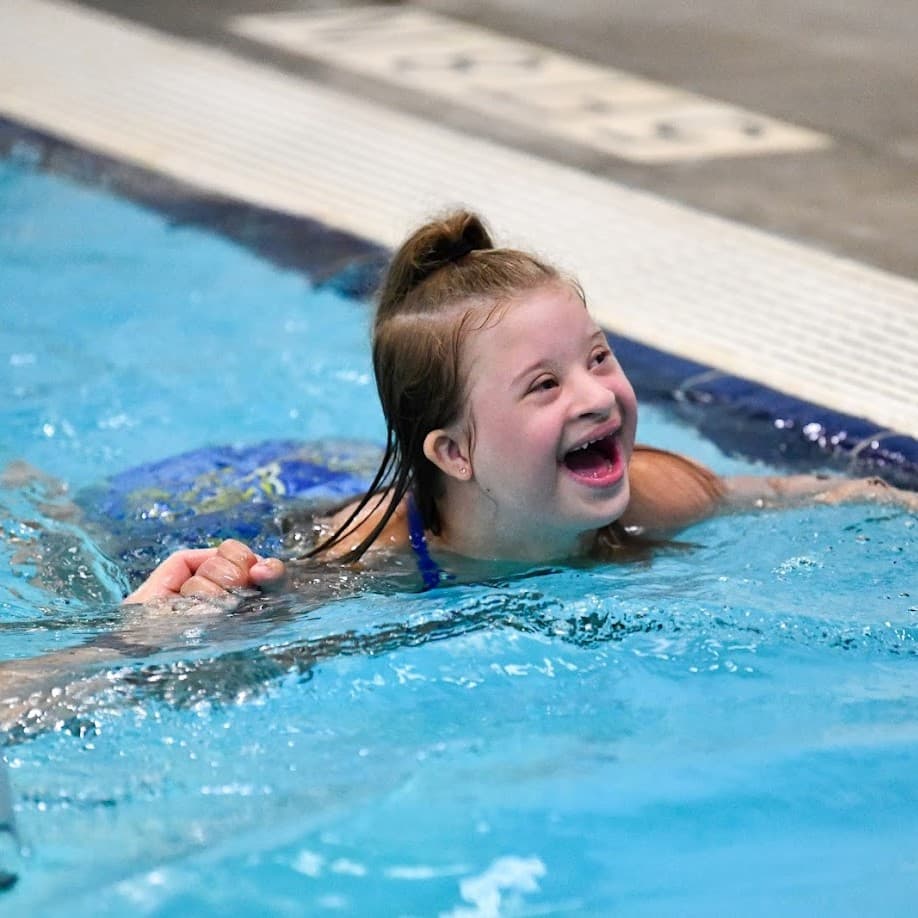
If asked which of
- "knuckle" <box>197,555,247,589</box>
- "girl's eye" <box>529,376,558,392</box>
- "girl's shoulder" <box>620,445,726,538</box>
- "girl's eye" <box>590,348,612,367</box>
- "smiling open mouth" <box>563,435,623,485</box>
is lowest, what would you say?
"knuckle" <box>197,555,247,589</box>

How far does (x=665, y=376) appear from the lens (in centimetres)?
425

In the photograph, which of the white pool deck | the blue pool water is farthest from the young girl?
the white pool deck

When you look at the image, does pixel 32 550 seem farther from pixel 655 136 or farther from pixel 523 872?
pixel 655 136

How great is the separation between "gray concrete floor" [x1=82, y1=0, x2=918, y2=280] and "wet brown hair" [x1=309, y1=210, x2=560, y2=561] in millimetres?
2080

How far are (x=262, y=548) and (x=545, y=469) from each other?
727 millimetres

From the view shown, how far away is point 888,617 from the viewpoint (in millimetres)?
2820

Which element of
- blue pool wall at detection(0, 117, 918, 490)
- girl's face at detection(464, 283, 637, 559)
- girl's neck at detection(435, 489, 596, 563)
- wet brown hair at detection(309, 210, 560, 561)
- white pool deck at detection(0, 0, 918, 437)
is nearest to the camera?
girl's face at detection(464, 283, 637, 559)

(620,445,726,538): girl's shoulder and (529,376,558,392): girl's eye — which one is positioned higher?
(529,376,558,392): girl's eye

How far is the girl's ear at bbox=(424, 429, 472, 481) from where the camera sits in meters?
2.98

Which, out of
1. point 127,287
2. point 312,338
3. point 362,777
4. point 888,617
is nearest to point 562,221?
point 312,338

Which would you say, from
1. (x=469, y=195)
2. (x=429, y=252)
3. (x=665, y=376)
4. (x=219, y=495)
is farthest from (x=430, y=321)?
(x=469, y=195)

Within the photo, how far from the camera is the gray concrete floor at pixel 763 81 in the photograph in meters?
5.23

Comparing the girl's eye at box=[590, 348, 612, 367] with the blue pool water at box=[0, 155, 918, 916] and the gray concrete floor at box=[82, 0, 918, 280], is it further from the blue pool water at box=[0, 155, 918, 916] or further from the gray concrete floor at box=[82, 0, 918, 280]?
the gray concrete floor at box=[82, 0, 918, 280]

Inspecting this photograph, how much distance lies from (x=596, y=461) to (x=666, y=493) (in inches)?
17.0
